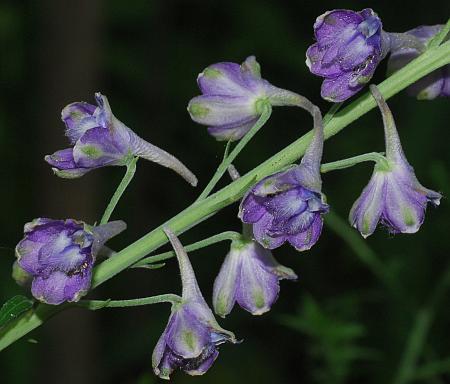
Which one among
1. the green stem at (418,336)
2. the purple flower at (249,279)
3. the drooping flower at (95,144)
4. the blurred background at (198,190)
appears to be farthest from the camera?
the blurred background at (198,190)

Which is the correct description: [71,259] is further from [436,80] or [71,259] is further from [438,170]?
[438,170]

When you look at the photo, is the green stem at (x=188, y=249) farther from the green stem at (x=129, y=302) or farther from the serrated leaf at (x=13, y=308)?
the serrated leaf at (x=13, y=308)

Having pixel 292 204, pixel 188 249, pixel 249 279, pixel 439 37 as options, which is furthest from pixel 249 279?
pixel 439 37

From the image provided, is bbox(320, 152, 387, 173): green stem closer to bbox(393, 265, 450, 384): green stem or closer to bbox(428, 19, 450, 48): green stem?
bbox(428, 19, 450, 48): green stem

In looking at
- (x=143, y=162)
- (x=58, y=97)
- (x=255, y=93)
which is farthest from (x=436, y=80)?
(x=143, y=162)

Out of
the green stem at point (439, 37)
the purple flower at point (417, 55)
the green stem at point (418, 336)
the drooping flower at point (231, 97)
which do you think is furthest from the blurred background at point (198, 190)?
the drooping flower at point (231, 97)

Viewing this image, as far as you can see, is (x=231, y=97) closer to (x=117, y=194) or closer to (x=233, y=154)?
(x=233, y=154)

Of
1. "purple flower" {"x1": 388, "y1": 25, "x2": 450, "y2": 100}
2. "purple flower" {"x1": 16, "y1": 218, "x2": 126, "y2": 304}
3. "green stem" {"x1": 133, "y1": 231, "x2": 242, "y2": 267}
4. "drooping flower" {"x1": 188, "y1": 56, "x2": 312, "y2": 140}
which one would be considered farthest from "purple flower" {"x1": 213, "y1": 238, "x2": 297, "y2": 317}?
"purple flower" {"x1": 388, "y1": 25, "x2": 450, "y2": 100}
